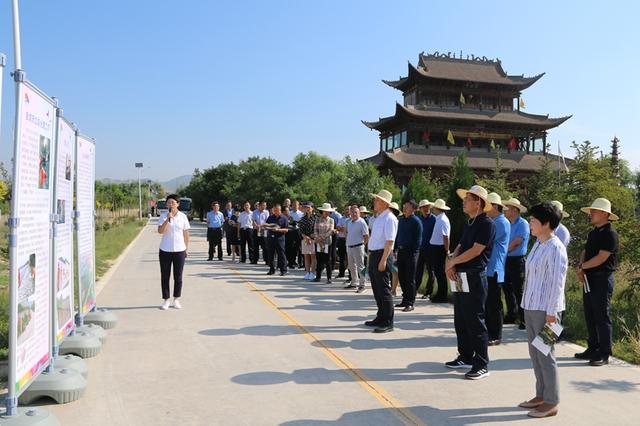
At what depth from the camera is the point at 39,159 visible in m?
4.54

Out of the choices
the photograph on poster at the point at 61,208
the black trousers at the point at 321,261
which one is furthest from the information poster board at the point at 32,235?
the black trousers at the point at 321,261

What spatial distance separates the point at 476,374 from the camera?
568 centimetres

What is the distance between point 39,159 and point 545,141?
44495mm

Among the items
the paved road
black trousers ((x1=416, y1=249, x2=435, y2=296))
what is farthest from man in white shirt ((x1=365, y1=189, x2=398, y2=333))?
black trousers ((x1=416, y1=249, x2=435, y2=296))

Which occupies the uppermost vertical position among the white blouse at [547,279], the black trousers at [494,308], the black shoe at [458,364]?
the white blouse at [547,279]

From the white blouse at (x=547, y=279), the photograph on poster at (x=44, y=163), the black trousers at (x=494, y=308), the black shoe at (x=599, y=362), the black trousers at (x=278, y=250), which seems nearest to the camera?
the photograph on poster at (x=44, y=163)

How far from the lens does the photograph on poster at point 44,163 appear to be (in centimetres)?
458

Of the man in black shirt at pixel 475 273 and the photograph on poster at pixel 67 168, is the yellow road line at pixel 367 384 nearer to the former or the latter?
the man in black shirt at pixel 475 273

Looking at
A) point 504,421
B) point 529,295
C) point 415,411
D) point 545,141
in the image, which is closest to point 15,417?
point 415,411

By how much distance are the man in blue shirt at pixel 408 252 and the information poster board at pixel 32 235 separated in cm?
623

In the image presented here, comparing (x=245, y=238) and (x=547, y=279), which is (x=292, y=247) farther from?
(x=547, y=279)

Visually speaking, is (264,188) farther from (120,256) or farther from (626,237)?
(626,237)

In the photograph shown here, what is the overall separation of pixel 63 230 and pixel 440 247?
6.78 m

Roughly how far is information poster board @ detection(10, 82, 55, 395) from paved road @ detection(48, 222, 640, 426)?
68cm
